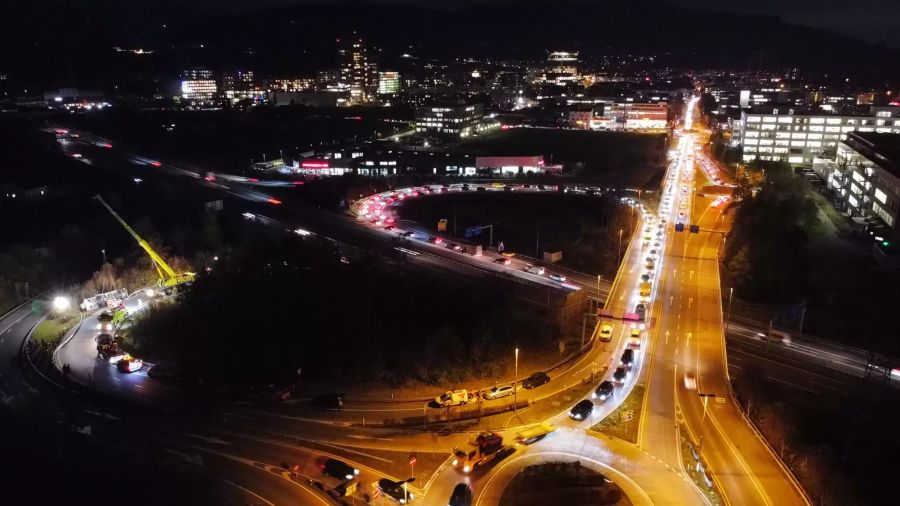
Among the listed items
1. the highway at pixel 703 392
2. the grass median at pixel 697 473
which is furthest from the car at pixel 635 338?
the grass median at pixel 697 473

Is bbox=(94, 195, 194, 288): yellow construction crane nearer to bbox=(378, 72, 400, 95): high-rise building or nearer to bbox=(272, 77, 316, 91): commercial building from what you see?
bbox=(272, 77, 316, 91): commercial building

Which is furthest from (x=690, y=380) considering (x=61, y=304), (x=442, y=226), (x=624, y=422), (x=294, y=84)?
(x=294, y=84)

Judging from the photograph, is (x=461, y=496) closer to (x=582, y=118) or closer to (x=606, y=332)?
(x=606, y=332)

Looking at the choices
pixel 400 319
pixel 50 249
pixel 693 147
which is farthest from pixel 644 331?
pixel 693 147

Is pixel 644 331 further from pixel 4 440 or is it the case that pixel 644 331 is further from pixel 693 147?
pixel 693 147

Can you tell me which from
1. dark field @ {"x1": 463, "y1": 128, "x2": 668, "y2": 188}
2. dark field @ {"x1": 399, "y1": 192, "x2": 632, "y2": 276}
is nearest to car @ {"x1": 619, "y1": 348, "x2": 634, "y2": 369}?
dark field @ {"x1": 399, "y1": 192, "x2": 632, "y2": 276}

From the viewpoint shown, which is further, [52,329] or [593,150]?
[593,150]

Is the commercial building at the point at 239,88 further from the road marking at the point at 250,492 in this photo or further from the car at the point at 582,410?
the car at the point at 582,410
